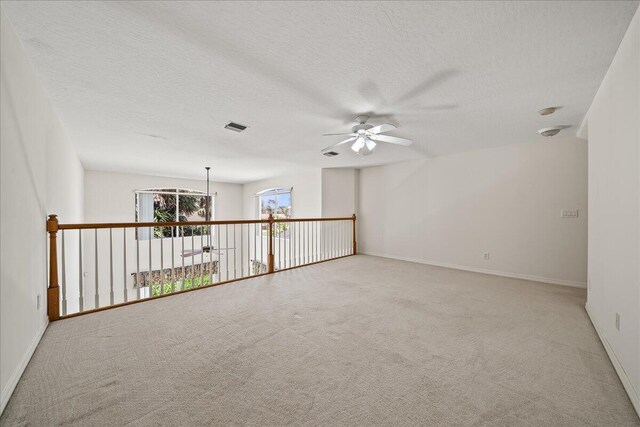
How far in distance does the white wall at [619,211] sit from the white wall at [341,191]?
4314 millimetres

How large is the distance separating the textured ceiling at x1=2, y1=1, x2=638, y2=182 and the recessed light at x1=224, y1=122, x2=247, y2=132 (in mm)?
170

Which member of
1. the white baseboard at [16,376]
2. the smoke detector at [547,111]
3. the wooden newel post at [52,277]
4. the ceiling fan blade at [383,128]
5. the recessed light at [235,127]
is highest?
→ the recessed light at [235,127]

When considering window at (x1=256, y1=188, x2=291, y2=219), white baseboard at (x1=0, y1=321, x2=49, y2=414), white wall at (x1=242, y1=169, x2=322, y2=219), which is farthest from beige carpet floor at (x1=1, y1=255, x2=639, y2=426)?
window at (x1=256, y1=188, x2=291, y2=219)

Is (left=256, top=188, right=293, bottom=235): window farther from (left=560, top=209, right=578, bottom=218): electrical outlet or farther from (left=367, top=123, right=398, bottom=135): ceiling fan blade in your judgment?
(left=560, top=209, right=578, bottom=218): electrical outlet

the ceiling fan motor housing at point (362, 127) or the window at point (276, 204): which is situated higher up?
the ceiling fan motor housing at point (362, 127)

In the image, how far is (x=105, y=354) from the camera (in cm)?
180

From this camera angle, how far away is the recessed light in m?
3.18

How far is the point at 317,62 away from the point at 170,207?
7419mm

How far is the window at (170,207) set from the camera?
7.12m

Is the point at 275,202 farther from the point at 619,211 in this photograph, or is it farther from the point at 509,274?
the point at 619,211

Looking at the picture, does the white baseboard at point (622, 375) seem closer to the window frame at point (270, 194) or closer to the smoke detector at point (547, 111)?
the smoke detector at point (547, 111)

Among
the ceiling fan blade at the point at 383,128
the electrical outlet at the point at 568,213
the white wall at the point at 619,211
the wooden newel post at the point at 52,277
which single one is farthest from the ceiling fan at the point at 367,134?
the wooden newel post at the point at 52,277

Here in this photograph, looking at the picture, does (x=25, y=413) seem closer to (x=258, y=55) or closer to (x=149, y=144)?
(x=258, y=55)

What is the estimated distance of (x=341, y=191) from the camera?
20.7 ft
